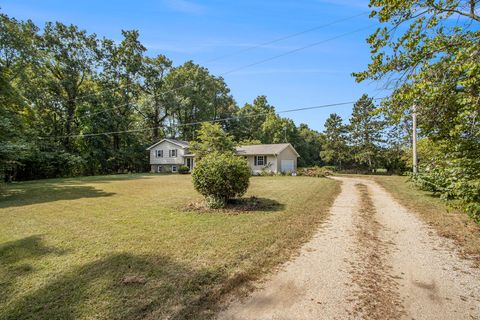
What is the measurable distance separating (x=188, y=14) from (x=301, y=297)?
34.9ft

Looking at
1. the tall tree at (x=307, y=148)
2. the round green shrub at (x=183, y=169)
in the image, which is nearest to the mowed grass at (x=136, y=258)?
the round green shrub at (x=183, y=169)

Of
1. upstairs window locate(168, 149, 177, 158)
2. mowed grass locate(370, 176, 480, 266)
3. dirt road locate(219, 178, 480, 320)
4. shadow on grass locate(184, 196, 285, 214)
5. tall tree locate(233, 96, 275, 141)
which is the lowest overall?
dirt road locate(219, 178, 480, 320)

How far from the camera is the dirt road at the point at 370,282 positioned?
2.80m

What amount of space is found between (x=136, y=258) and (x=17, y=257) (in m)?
2.35

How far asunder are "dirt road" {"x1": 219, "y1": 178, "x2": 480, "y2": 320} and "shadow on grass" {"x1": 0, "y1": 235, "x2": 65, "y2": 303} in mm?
3382

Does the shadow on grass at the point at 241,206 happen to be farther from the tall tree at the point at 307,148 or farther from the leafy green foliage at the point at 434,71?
the tall tree at the point at 307,148

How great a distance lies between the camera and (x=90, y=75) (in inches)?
1249

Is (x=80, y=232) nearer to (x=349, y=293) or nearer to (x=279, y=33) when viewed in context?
(x=349, y=293)

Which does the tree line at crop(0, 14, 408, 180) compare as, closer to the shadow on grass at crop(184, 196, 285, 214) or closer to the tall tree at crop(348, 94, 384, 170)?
the tall tree at crop(348, 94, 384, 170)

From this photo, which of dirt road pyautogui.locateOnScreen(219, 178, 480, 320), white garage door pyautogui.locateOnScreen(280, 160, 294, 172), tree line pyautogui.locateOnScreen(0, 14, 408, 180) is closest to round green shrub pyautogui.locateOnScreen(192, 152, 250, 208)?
dirt road pyautogui.locateOnScreen(219, 178, 480, 320)

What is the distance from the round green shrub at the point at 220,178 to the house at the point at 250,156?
14688 millimetres

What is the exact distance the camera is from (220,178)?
26.5 feet

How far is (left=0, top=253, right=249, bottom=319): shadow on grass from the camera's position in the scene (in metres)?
2.81

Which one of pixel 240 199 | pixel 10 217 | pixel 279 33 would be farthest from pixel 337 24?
pixel 10 217
